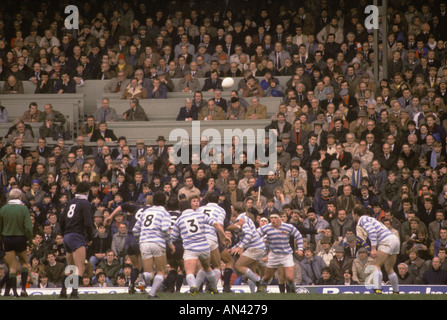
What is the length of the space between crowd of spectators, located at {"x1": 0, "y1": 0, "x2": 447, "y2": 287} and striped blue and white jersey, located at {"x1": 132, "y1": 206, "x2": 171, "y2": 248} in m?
4.41

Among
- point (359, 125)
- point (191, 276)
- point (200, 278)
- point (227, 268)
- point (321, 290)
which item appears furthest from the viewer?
point (359, 125)

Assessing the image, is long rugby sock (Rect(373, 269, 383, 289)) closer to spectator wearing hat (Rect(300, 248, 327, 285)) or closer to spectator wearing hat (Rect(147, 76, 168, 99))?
spectator wearing hat (Rect(300, 248, 327, 285))

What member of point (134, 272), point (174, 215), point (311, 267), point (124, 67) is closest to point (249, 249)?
point (174, 215)

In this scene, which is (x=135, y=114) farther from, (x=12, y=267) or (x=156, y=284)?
(x=156, y=284)

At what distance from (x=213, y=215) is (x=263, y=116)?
9.25 metres

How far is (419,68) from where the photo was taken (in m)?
25.5

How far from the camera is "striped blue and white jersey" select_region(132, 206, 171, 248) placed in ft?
52.9

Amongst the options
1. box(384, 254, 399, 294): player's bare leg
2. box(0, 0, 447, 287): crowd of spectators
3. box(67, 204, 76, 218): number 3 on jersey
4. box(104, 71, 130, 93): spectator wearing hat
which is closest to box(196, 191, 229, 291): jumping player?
box(67, 204, 76, 218): number 3 on jersey

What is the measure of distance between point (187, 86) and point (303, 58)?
3853 millimetres

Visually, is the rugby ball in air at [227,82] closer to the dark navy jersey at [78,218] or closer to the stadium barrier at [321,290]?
the stadium barrier at [321,290]

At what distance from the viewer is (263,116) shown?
25719mm

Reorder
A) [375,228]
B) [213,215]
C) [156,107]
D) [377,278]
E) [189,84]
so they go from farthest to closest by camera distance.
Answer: [189,84] → [156,107] → [377,278] → [375,228] → [213,215]
